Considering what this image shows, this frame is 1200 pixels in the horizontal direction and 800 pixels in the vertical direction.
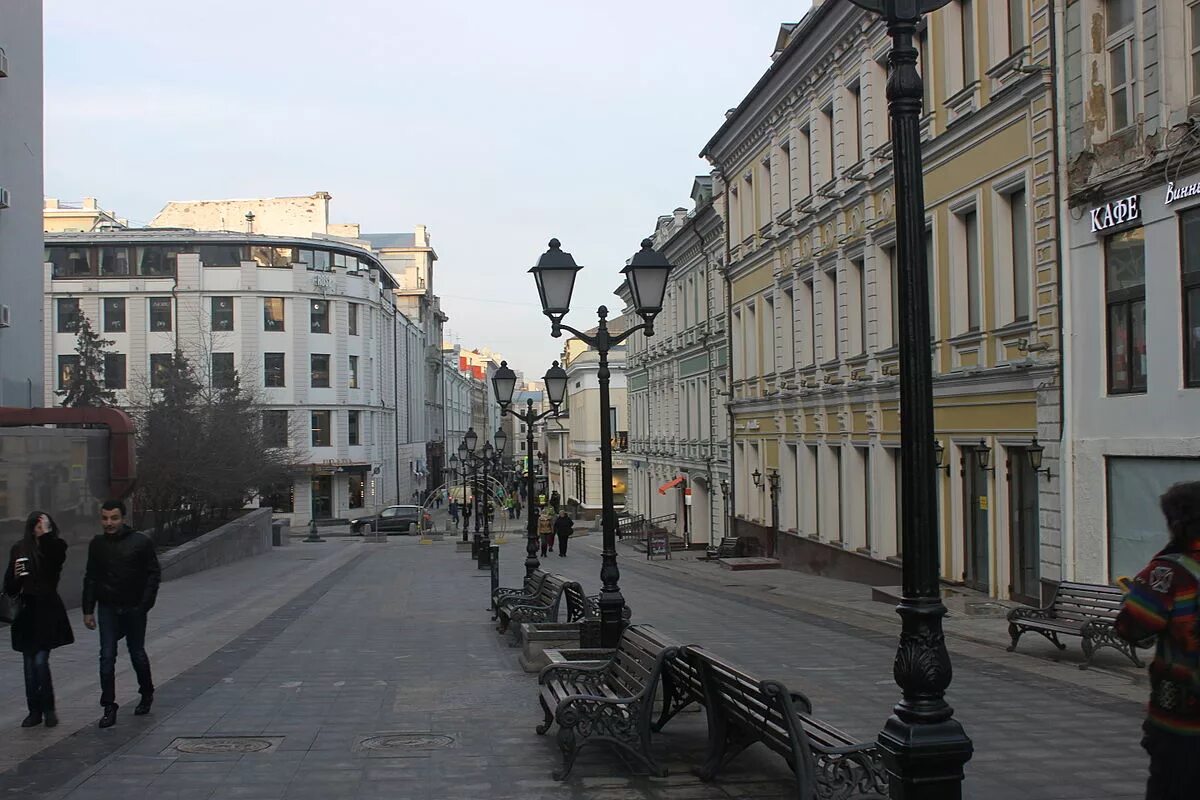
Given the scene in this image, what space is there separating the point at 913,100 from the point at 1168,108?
9.94 m

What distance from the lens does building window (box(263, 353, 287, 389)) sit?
65.5 metres

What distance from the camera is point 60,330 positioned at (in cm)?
6425

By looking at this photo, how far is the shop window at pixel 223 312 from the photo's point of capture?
2544 inches

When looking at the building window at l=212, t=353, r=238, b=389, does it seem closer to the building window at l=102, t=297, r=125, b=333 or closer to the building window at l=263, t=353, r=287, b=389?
the building window at l=263, t=353, r=287, b=389

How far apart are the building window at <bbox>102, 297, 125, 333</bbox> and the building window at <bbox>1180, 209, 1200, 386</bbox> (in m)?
61.4

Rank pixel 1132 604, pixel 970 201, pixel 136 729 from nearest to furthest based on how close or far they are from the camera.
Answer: pixel 1132 604
pixel 136 729
pixel 970 201

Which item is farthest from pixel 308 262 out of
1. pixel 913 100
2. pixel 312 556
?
pixel 913 100

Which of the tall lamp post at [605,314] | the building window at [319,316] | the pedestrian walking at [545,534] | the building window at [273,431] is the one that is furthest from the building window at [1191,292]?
the building window at [319,316]

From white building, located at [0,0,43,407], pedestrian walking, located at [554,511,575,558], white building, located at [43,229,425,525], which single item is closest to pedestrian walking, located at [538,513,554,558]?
pedestrian walking, located at [554,511,575,558]

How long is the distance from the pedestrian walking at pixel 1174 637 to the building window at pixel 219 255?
65.0 metres

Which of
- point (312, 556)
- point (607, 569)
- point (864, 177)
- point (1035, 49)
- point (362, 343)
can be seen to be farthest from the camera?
point (362, 343)

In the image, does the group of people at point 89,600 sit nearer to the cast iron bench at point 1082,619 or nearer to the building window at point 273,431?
the cast iron bench at point 1082,619

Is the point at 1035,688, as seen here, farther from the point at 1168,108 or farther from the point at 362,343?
the point at 362,343

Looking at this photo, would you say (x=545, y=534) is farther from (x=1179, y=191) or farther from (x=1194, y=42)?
(x=1194, y=42)
